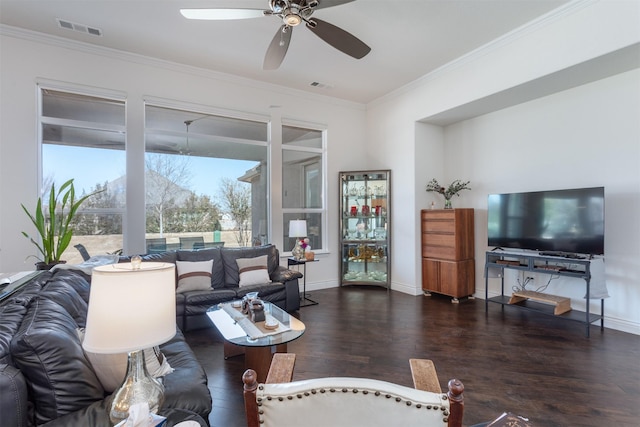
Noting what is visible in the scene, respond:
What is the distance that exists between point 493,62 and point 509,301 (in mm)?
3170

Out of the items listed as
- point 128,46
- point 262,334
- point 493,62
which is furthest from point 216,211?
point 493,62

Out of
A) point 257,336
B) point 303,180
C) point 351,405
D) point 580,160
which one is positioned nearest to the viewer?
point 351,405

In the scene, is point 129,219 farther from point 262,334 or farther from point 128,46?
point 262,334

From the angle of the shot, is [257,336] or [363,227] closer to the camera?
[257,336]


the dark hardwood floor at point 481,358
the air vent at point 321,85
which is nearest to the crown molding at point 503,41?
the air vent at point 321,85

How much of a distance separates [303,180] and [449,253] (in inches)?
108

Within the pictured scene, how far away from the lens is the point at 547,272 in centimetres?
370

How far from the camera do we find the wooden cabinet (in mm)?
4730

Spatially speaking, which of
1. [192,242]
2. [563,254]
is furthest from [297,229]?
[563,254]

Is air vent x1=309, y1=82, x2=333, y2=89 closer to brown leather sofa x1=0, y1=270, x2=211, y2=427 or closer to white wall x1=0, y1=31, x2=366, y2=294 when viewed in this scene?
white wall x1=0, y1=31, x2=366, y2=294

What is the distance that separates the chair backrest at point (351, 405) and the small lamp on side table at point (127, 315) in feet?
1.81

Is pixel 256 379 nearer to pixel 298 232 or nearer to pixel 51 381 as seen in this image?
pixel 51 381

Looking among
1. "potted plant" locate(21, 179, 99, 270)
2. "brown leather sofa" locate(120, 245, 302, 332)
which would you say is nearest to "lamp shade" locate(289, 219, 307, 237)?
"brown leather sofa" locate(120, 245, 302, 332)

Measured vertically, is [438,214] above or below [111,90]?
below
